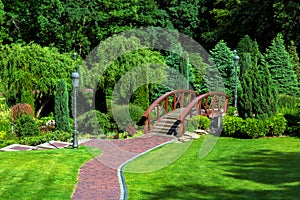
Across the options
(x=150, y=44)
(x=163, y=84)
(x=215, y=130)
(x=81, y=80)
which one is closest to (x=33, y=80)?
(x=81, y=80)

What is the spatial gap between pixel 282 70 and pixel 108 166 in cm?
2090

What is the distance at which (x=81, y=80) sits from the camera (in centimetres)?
2802

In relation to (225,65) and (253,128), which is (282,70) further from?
(253,128)

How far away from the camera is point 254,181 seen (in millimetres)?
13820

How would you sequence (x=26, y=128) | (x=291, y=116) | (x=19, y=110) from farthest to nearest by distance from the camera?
(x=19, y=110), (x=26, y=128), (x=291, y=116)

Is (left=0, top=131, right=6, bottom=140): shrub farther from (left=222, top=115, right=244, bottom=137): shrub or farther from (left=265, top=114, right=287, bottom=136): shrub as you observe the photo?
(left=265, top=114, right=287, bottom=136): shrub

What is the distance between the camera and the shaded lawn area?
1272 cm

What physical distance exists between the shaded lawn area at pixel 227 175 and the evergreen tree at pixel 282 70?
48.0ft

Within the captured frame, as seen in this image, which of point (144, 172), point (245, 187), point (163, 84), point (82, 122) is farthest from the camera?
point (163, 84)

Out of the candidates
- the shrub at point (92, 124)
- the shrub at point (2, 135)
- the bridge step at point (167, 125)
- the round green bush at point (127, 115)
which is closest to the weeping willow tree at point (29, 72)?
the shrub at point (92, 124)

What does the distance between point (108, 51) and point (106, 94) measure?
2711 mm

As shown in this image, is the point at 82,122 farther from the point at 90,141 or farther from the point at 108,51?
the point at 108,51

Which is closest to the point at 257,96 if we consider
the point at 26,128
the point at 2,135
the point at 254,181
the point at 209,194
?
the point at 254,181

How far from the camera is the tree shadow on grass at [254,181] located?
492 inches
